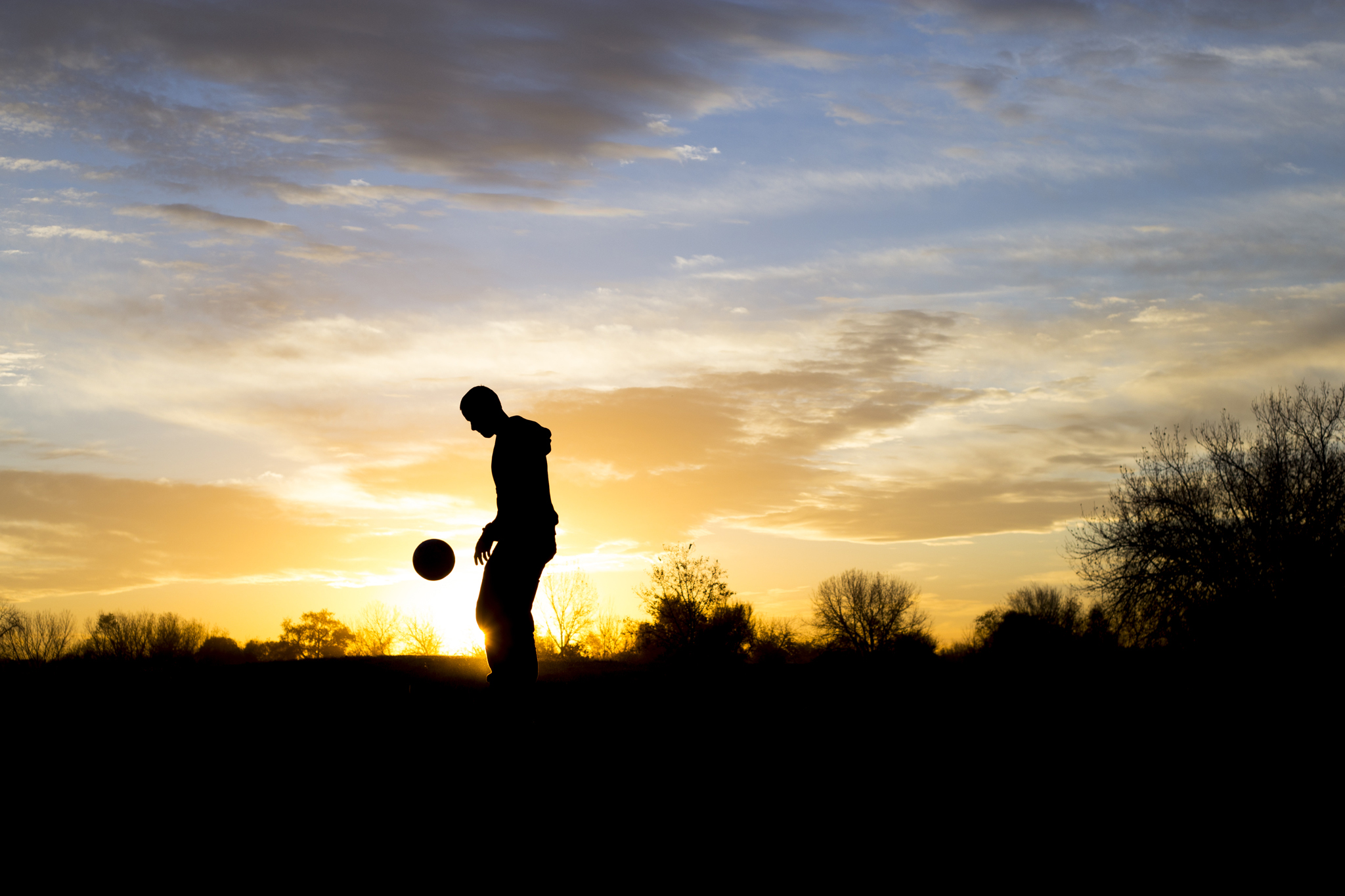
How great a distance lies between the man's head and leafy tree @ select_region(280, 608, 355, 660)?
83439mm

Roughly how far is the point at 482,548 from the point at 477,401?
3.94 ft

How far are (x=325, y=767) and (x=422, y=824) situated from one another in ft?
4.95

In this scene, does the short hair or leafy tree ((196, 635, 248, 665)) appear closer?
the short hair

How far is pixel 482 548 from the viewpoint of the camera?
7.07m

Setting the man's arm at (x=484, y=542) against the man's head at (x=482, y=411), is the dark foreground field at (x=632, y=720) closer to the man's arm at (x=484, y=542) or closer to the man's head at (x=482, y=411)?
the man's arm at (x=484, y=542)

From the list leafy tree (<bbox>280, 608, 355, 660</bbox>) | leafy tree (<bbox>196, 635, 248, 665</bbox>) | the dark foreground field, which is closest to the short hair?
the dark foreground field

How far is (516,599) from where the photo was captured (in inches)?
269

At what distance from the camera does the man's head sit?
7.10m

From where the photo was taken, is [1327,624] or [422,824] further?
[1327,624]

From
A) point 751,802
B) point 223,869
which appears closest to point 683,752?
point 751,802

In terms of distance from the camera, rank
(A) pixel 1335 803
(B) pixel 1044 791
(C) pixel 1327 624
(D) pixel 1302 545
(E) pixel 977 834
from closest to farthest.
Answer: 1. (E) pixel 977 834
2. (A) pixel 1335 803
3. (B) pixel 1044 791
4. (C) pixel 1327 624
5. (D) pixel 1302 545

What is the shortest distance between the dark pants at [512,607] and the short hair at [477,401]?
1115 mm

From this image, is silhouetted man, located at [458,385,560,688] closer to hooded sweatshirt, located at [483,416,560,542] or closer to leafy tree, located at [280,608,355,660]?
hooded sweatshirt, located at [483,416,560,542]

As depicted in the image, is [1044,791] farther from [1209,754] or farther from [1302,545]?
[1302,545]
